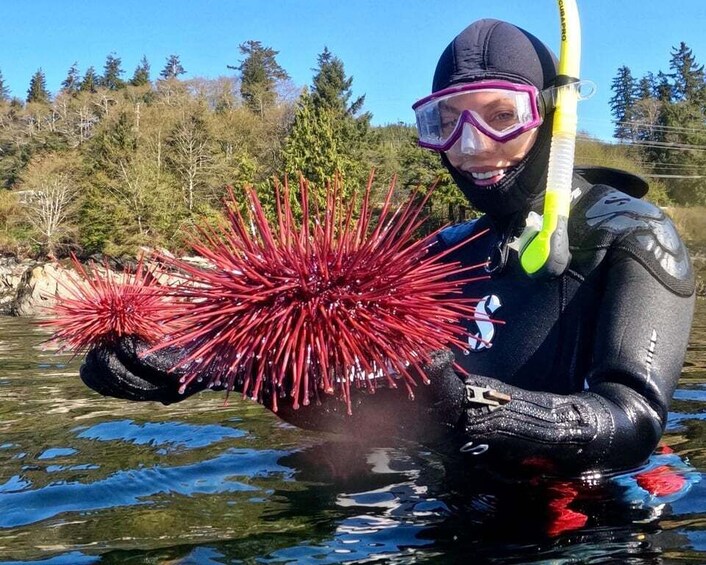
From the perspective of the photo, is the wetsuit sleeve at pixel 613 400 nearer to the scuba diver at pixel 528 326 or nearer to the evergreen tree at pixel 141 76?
the scuba diver at pixel 528 326

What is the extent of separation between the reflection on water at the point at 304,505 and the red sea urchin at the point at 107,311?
2.32 feet

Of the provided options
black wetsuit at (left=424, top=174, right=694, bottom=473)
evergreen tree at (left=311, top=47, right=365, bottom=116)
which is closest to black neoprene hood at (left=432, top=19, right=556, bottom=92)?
black wetsuit at (left=424, top=174, right=694, bottom=473)

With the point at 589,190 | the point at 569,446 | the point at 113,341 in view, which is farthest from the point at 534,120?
the point at 113,341

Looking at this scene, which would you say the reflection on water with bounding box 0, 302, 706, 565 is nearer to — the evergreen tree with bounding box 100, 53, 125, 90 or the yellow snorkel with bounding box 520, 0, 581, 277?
the yellow snorkel with bounding box 520, 0, 581, 277

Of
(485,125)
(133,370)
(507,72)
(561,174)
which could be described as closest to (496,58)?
(507,72)

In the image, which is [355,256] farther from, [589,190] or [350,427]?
[589,190]

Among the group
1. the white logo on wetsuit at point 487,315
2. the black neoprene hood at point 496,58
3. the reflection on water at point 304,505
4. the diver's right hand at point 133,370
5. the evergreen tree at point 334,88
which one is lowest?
the reflection on water at point 304,505

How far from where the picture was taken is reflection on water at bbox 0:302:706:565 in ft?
8.04

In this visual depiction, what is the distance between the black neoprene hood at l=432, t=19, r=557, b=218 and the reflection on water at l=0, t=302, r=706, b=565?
1255 mm

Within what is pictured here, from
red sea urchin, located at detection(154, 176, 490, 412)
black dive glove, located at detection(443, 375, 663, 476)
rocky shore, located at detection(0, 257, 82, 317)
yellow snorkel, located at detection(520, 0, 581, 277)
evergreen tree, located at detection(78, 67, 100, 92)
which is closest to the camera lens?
red sea urchin, located at detection(154, 176, 490, 412)

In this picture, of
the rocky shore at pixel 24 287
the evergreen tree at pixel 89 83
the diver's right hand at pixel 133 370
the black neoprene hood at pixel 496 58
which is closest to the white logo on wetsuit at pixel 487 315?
the black neoprene hood at pixel 496 58

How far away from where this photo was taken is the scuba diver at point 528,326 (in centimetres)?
232

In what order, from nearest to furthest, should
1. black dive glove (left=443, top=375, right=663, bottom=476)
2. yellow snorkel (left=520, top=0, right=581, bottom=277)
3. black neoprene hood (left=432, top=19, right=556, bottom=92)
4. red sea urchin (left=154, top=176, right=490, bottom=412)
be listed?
red sea urchin (left=154, top=176, right=490, bottom=412) → black dive glove (left=443, top=375, right=663, bottom=476) → yellow snorkel (left=520, top=0, right=581, bottom=277) → black neoprene hood (left=432, top=19, right=556, bottom=92)

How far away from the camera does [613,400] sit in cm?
253
